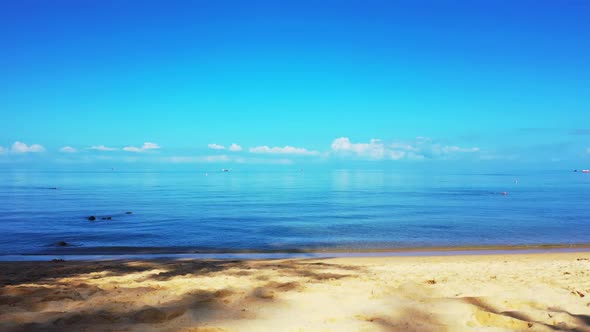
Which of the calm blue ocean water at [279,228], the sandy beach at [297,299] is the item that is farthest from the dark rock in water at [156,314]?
the calm blue ocean water at [279,228]

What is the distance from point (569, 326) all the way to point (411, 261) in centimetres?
937

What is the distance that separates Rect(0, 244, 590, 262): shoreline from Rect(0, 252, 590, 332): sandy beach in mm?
5140

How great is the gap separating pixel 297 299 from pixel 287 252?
35.2 feet

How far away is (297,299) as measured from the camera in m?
6.96

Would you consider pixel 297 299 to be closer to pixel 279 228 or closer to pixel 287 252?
pixel 287 252

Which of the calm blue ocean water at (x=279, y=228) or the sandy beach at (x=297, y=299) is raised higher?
the sandy beach at (x=297, y=299)

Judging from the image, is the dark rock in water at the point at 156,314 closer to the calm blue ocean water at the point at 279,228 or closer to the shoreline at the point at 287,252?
the shoreline at the point at 287,252

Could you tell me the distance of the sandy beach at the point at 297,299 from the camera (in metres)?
5.48

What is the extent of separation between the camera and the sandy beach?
5.48 meters

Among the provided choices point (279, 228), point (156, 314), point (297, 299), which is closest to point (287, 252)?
point (279, 228)

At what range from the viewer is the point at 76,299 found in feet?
23.3

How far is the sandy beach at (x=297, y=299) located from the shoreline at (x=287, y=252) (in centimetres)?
514

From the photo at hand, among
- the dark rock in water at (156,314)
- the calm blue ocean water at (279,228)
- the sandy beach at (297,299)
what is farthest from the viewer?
the calm blue ocean water at (279,228)

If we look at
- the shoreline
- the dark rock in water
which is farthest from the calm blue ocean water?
the dark rock in water
